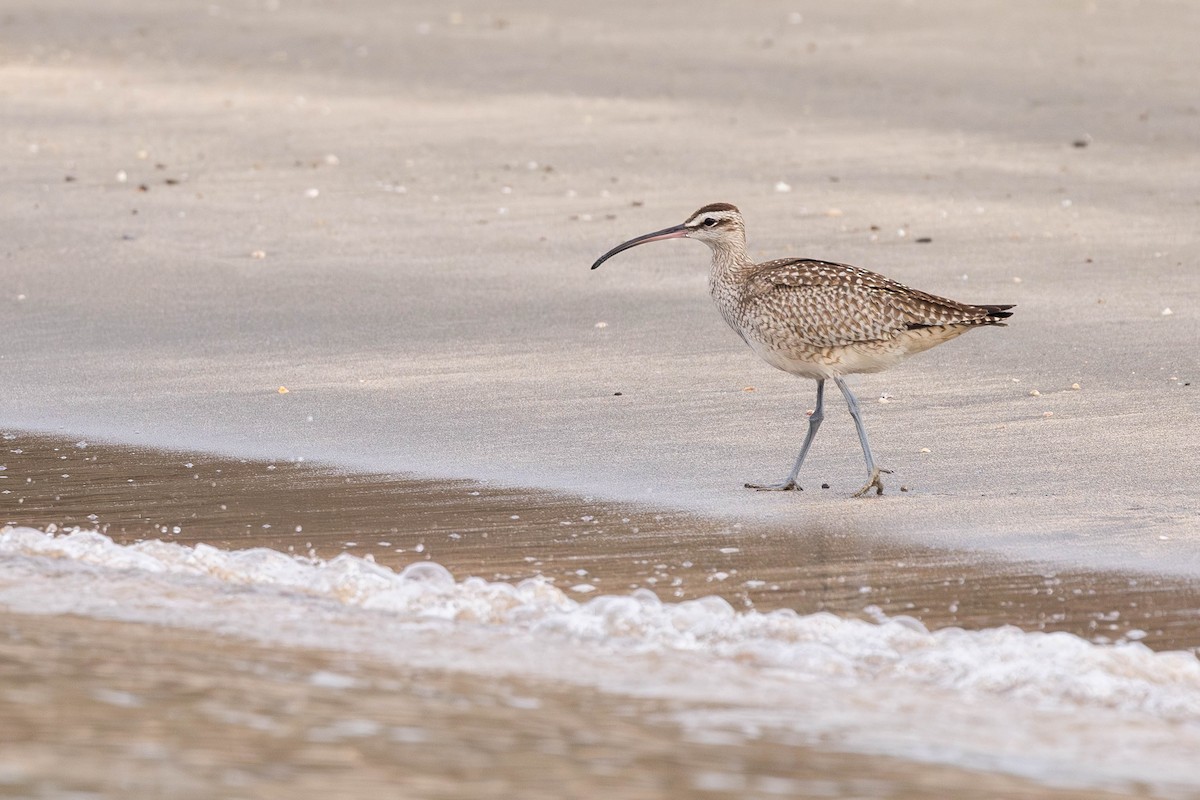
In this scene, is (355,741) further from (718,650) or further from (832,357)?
(832,357)

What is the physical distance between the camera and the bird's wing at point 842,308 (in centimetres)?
785

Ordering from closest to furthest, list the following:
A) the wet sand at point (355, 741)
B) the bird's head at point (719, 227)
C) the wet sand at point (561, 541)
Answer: the wet sand at point (355, 741), the wet sand at point (561, 541), the bird's head at point (719, 227)

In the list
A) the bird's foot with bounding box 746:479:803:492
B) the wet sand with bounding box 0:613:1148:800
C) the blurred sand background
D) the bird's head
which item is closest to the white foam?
the wet sand with bounding box 0:613:1148:800

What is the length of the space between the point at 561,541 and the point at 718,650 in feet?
3.84

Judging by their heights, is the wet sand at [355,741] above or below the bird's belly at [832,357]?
below

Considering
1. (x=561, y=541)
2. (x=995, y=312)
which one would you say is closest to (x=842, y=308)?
(x=995, y=312)

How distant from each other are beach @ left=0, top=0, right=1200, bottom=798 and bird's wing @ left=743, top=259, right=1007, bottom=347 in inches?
19.9

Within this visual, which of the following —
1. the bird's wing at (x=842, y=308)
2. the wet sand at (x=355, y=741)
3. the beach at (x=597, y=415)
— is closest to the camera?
the wet sand at (x=355, y=741)

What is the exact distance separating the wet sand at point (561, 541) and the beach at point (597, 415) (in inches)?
0.9

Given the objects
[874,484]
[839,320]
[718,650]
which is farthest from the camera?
[839,320]

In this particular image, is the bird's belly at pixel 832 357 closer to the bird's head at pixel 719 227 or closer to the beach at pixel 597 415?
the beach at pixel 597 415

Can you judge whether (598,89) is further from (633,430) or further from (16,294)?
(633,430)

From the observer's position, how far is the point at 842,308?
7859 mm

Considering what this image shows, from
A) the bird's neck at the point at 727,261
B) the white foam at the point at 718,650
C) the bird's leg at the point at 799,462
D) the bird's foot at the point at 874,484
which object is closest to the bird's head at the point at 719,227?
the bird's neck at the point at 727,261
